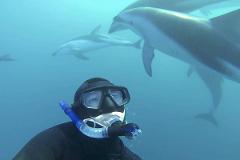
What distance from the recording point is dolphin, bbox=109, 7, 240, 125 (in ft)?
21.9

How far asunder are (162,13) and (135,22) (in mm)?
602

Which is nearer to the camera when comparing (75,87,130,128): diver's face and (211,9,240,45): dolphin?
(75,87,130,128): diver's face

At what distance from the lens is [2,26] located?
202ft

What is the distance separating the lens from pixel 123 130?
10.5 ft

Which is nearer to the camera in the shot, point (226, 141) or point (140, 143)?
point (140, 143)

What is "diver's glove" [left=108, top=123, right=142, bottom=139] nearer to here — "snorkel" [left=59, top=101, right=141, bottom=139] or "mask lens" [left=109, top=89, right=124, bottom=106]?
"snorkel" [left=59, top=101, right=141, bottom=139]

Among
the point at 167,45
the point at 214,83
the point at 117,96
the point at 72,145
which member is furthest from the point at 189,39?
the point at 72,145

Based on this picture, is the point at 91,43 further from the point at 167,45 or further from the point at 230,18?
the point at 230,18

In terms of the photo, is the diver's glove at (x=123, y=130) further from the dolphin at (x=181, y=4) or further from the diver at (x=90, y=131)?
the dolphin at (x=181, y=4)

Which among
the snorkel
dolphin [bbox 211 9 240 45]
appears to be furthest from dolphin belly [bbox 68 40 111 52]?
the snorkel

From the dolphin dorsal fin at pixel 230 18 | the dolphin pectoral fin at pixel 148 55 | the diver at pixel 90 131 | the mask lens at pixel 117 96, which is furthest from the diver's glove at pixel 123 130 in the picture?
the dolphin pectoral fin at pixel 148 55

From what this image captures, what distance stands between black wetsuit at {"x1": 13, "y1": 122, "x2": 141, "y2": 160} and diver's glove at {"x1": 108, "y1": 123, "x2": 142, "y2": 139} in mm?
155

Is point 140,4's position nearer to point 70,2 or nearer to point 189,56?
point 189,56

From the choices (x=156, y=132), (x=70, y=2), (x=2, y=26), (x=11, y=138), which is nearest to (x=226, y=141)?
(x=156, y=132)
